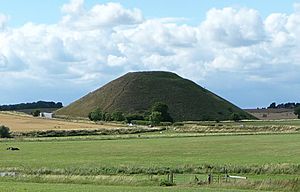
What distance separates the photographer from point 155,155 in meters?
71.7

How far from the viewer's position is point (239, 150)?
77688 mm

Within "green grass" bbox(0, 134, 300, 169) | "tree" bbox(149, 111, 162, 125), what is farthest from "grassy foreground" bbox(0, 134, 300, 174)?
"tree" bbox(149, 111, 162, 125)

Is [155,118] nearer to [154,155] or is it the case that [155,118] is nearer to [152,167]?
[154,155]

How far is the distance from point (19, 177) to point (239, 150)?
38326mm

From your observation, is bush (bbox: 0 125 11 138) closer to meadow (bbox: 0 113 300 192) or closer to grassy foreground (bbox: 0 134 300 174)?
meadow (bbox: 0 113 300 192)

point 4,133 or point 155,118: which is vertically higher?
point 155,118

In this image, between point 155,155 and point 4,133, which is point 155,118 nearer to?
point 4,133

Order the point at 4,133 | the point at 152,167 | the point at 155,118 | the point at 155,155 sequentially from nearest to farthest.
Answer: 1. the point at 152,167
2. the point at 155,155
3. the point at 4,133
4. the point at 155,118

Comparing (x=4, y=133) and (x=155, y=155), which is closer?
(x=155, y=155)

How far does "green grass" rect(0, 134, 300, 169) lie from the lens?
6000 cm

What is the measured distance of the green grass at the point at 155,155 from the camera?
197ft

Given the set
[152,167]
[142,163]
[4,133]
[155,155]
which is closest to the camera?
[152,167]

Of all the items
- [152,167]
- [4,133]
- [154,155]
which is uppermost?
[4,133]

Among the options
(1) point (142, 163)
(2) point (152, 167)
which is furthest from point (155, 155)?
(2) point (152, 167)
